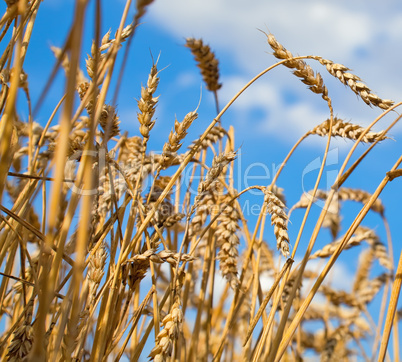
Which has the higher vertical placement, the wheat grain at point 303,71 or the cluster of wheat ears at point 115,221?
the wheat grain at point 303,71

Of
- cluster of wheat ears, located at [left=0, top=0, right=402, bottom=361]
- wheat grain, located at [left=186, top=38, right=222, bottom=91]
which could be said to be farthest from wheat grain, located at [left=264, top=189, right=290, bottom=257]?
wheat grain, located at [left=186, top=38, right=222, bottom=91]

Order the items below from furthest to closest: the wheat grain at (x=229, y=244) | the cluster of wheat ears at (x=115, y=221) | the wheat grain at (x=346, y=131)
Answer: the wheat grain at (x=229, y=244) < the wheat grain at (x=346, y=131) < the cluster of wheat ears at (x=115, y=221)

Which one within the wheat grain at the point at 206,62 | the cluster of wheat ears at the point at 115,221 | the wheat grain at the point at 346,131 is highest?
the wheat grain at the point at 206,62

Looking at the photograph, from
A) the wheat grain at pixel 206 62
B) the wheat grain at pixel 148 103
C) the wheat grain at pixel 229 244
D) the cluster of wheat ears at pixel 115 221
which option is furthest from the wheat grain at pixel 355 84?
the wheat grain at pixel 206 62

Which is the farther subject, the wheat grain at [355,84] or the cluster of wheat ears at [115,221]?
the wheat grain at [355,84]

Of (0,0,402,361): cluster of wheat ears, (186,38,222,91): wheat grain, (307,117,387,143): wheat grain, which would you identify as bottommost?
(0,0,402,361): cluster of wheat ears

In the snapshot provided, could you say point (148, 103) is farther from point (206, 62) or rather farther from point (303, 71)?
point (206, 62)

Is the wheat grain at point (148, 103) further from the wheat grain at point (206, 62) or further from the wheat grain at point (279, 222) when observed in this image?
the wheat grain at point (206, 62)

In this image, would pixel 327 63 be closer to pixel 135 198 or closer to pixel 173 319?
pixel 135 198

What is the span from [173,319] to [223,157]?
0.45m

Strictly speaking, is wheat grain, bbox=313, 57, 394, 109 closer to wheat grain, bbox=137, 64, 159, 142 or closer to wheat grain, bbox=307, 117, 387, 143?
wheat grain, bbox=307, 117, 387, 143

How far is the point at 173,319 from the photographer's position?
3.07 ft

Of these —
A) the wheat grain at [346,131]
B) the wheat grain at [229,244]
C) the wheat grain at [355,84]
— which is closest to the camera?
the wheat grain at [355,84]

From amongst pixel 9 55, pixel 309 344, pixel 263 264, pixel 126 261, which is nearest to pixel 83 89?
pixel 9 55
